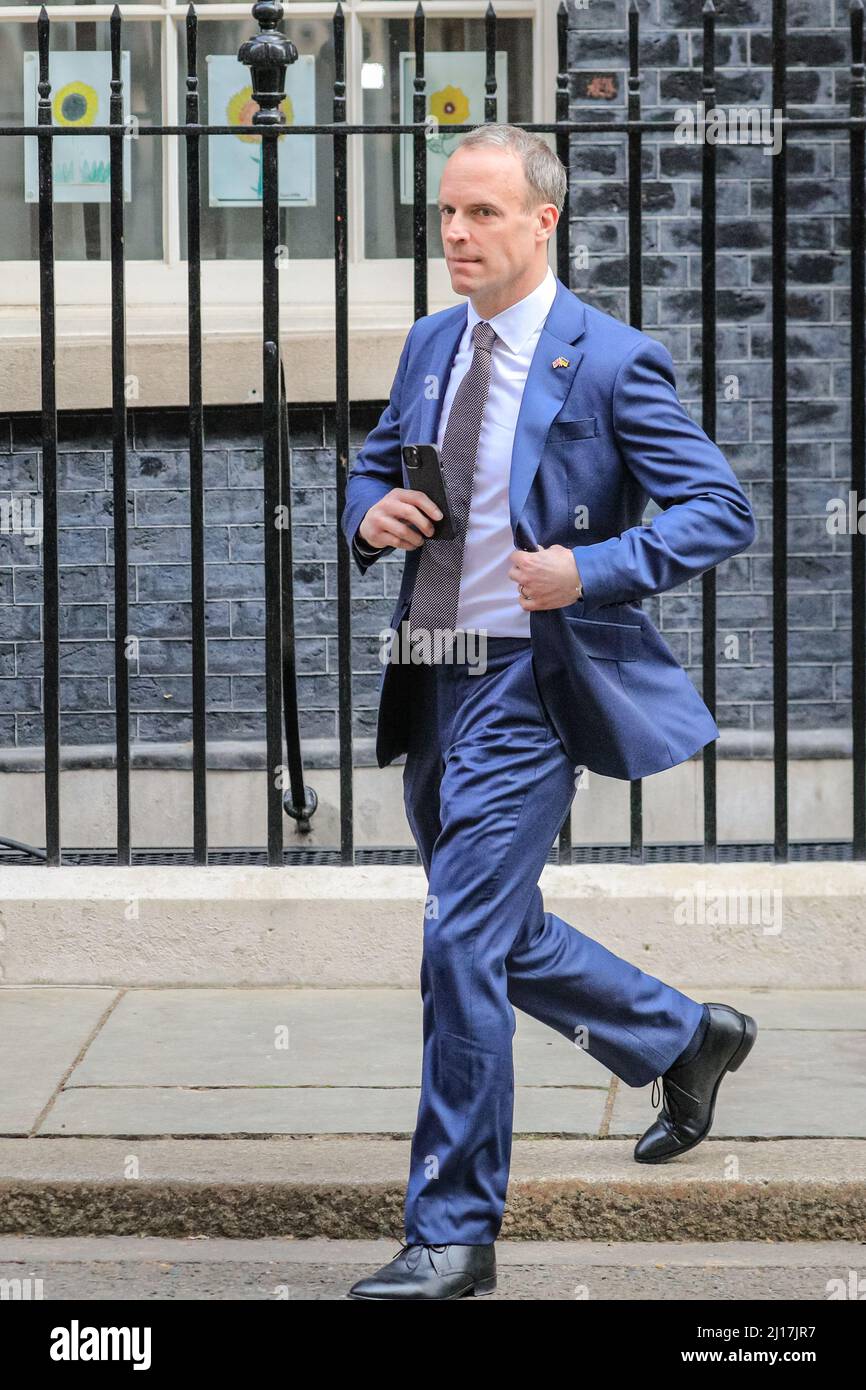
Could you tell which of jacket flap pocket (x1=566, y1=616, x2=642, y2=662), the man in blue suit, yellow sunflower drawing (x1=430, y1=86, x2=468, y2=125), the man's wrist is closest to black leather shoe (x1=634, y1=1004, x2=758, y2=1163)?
the man in blue suit

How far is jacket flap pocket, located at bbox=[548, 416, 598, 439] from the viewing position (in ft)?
12.2

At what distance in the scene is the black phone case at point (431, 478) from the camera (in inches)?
144

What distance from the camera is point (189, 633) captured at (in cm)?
693

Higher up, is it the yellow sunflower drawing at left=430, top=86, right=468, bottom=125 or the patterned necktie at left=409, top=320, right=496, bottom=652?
the yellow sunflower drawing at left=430, top=86, right=468, bottom=125

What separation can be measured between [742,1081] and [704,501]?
68.8 inches

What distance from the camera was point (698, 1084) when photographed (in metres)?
4.12

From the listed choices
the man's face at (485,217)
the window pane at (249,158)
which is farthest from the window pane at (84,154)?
the man's face at (485,217)

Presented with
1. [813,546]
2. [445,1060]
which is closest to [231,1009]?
[445,1060]

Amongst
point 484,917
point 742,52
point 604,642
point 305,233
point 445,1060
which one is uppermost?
point 742,52

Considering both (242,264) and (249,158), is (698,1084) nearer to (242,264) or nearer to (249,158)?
(242,264)

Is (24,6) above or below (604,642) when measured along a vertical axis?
above

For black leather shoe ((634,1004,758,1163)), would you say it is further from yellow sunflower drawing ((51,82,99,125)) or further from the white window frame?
yellow sunflower drawing ((51,82,99,125))

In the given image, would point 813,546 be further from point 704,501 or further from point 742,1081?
point 704,501

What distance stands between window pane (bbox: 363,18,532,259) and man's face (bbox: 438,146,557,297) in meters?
3.40
